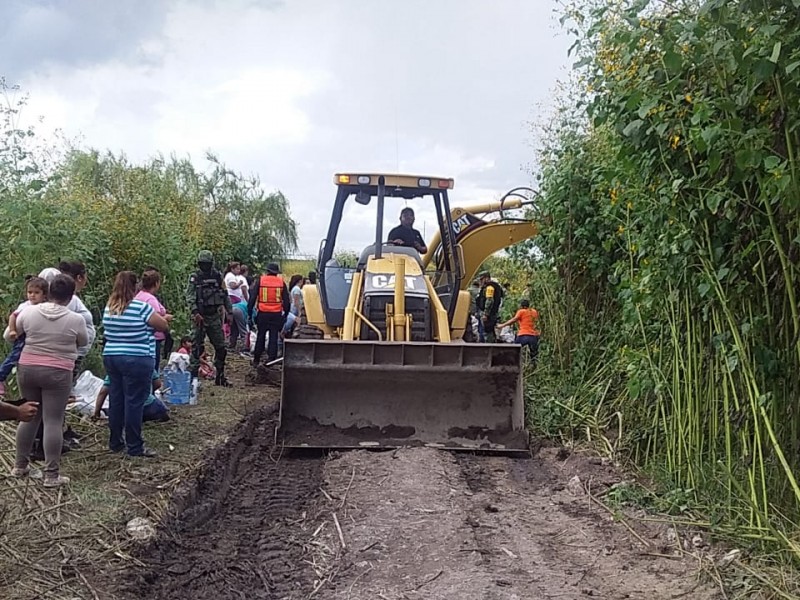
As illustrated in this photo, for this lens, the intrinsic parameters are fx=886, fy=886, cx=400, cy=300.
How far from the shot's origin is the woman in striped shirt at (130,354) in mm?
7090

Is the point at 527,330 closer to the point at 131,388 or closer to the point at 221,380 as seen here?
the point at 221,380

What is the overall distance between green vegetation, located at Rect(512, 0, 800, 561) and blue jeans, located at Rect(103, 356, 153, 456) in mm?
3817

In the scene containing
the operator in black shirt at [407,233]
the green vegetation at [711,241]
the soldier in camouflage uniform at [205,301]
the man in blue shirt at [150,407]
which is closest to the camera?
the green vegetation at [711,241]

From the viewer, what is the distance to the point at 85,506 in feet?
18.7

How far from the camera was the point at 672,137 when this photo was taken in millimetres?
5273

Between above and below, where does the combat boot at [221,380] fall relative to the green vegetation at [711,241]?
below

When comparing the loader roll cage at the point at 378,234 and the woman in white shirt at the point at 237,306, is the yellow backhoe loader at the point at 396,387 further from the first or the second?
the woman in white shirt at the point at 237,306

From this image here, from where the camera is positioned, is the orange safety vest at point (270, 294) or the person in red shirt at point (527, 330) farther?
the orange safety vest at point (270, 294)

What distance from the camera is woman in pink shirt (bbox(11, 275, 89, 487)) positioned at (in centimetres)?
599

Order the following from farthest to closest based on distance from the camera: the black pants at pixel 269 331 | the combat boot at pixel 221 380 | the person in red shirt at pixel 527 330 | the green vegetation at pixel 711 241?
the black pants at pixel 269 331
the person in red shirt at pixel 527 330
the combat boot at pixel 221 380
the green vegetation at pixel 711 241

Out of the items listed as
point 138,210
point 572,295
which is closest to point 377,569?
point 572,295

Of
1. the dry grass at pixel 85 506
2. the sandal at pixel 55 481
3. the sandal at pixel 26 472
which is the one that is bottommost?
the dry grass at pixel 85 506

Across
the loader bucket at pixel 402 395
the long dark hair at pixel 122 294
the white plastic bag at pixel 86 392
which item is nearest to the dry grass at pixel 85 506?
the white plastic bag at pixel 86 392

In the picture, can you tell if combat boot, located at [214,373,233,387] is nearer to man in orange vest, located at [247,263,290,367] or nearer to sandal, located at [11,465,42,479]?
man in orange vest, located at [247,263,290,367]
